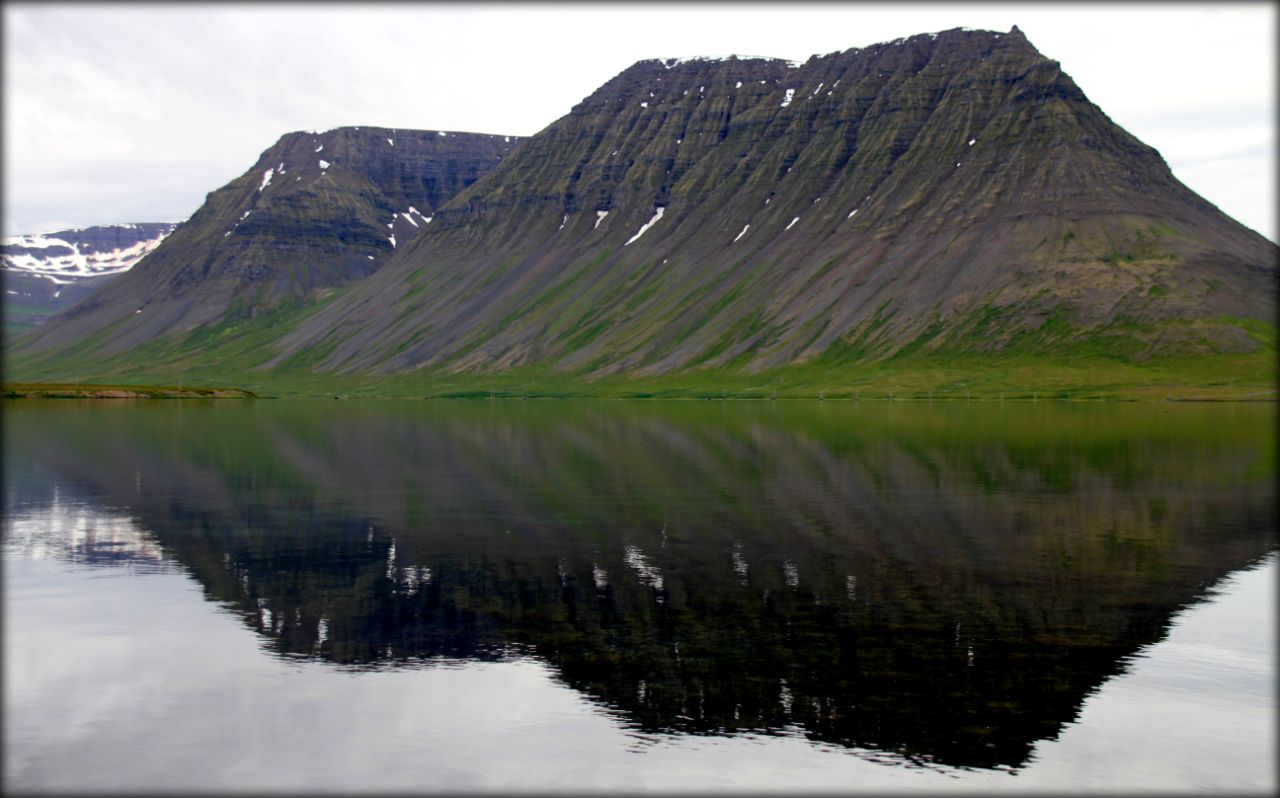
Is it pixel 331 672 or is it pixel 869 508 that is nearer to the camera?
pixel 331 672

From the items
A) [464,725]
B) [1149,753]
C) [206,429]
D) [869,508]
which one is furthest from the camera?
[206,429]

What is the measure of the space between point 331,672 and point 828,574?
685 inches

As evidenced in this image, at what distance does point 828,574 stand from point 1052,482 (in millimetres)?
31941

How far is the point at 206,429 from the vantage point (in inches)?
4788

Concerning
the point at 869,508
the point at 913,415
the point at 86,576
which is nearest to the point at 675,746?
the point at 86,576

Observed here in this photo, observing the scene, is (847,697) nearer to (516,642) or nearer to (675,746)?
(675,746)

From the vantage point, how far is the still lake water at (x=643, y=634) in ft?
72.9

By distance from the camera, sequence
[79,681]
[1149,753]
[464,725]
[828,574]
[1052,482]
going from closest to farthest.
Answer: [1149,753], [464,725], [79,681], [828,574], [1052,482]

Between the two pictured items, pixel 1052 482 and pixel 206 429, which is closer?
pixel 1052 482

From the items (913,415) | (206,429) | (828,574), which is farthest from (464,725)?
(913,415)

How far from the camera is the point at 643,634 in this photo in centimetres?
3091

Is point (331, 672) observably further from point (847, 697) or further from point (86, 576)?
point (86, 576)

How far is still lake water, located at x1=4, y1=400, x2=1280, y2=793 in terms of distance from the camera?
22234 millimetres

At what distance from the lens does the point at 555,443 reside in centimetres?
9975
